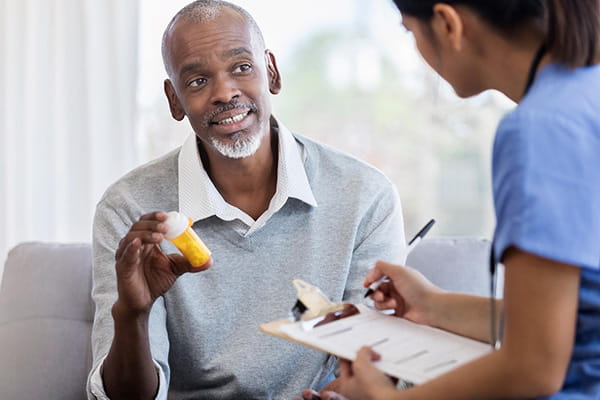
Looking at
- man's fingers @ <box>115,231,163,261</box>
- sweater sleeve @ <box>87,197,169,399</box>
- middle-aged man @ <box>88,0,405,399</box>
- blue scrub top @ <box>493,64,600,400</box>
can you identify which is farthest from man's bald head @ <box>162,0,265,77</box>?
blue scrub top @ <box>493,64,600,400</box>

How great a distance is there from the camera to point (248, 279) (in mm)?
1697

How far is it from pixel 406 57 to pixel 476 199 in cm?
67

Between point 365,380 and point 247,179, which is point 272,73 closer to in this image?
point 247,179

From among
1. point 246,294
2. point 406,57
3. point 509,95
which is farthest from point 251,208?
point 406,57

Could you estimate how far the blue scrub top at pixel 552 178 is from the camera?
0.88 meters

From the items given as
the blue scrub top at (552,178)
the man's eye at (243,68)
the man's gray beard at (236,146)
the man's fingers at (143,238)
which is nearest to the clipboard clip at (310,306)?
the man's fingers at (143,238)

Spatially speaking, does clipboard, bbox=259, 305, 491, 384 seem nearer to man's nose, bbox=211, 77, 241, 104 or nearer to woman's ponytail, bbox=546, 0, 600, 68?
woman's ponytail, bbox=546, 0, 600, 68

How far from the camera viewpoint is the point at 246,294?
169cm

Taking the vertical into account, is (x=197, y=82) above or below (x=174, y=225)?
above

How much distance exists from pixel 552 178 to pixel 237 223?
3.16 ft

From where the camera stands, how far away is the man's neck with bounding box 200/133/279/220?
177cm

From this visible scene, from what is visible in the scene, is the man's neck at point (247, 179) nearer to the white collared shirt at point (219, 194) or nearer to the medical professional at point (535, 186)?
the white collared shirt at point (219, 194)

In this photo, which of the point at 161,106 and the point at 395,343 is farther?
the point at 161,106

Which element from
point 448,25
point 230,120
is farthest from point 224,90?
point 448,25
